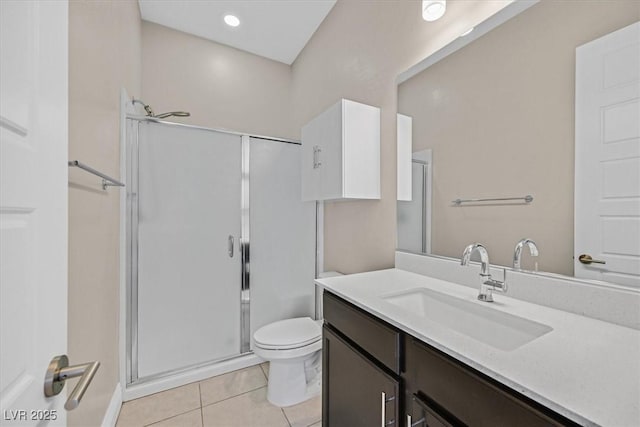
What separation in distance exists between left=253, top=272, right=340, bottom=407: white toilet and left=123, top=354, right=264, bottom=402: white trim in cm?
47

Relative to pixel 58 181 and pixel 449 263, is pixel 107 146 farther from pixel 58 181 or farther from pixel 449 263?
pixel 449 263

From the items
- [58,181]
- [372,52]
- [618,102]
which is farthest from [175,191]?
[618,102]

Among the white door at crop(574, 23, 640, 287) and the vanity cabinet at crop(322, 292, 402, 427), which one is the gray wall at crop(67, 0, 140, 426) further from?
the white door at crop(574, 23, 640, 287)

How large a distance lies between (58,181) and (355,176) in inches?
52.6

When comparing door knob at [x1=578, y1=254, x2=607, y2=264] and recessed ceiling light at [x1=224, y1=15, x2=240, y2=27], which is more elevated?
recessed ceiling light at [x1=224, y1=15, x2=240, y2=27]

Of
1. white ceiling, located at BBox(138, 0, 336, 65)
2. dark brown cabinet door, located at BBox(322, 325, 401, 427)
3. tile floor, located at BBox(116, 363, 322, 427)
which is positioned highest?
white ceiling, located at BBox(138, 0, 336, 65)

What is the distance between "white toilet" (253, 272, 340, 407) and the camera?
5.49 ft

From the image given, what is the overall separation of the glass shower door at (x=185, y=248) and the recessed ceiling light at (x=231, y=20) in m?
1.11

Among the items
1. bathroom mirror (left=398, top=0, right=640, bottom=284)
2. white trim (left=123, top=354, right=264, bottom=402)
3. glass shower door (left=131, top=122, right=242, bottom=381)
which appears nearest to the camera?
bathroom mirror (left=398, top=0, right=640, bottom=284)

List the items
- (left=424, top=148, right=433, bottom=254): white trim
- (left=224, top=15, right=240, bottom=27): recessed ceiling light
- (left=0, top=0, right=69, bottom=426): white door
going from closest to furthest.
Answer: (left=0, top=0, right=69, bottom=426): white door
(left=424, top=148, right=433, bottom=254): white trim
(left=224, top=15, right=240, bottom=27): recessed ceiling light

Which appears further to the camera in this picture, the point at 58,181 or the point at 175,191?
the point at 175,191

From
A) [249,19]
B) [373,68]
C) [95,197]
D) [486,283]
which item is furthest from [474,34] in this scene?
[249,19]

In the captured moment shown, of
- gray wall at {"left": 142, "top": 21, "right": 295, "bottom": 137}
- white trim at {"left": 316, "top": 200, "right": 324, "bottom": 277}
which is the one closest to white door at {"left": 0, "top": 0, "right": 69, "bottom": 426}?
white trim at {"left": 316, "top": 200, "right": 324, "bottom": 277}

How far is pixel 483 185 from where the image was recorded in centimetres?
117
